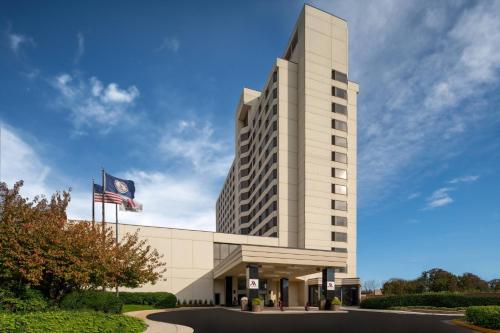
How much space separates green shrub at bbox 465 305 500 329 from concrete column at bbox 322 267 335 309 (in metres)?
20.2

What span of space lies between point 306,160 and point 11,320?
57235 millimetres

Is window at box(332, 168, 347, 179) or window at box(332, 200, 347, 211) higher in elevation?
window at box(332, 168, 347, 179)

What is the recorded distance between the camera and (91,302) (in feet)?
79.8

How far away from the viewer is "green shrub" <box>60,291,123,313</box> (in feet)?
72.7

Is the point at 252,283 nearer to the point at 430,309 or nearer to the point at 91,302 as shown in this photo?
the point at 430,309

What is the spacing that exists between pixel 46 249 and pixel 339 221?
54349 millimetres

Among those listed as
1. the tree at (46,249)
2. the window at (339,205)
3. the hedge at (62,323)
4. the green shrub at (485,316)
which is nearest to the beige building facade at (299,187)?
the window at (339,205)

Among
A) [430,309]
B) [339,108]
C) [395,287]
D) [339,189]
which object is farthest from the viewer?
[395,287]

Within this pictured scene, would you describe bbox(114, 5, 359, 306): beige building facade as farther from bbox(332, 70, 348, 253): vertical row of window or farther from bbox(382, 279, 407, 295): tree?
bbox(382, 279, 407, 295): tree

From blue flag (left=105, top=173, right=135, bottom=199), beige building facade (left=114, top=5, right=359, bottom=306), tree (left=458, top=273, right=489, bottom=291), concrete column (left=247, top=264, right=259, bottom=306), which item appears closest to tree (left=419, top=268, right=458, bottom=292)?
tree (left=458, top=273, right=489, bottom=291)

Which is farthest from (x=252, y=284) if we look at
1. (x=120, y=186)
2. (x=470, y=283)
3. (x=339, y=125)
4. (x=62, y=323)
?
(x=470, y=283)

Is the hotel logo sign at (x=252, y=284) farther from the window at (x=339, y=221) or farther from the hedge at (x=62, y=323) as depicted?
the window at (x=339, y=221)

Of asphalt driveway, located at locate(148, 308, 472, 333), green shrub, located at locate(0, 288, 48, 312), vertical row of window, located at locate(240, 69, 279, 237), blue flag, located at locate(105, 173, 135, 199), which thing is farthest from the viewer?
vertical row of window, located at locate(240, 69, 279, 237)

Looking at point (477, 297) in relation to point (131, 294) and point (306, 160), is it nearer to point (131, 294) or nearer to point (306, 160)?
point (306, 160)
